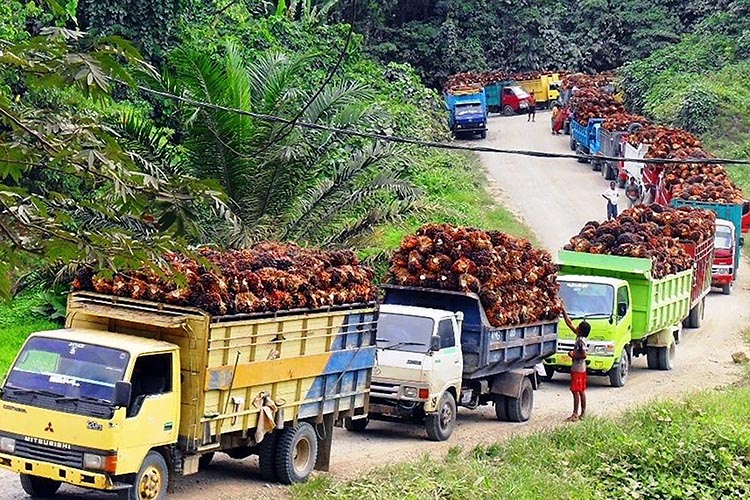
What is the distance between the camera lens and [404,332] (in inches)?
622

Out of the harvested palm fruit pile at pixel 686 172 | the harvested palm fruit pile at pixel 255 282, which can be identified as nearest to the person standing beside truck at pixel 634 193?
the harvested palm fruit pile at pixel 686 172

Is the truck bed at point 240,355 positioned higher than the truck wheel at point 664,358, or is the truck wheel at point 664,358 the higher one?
the truck bed at point 240,355

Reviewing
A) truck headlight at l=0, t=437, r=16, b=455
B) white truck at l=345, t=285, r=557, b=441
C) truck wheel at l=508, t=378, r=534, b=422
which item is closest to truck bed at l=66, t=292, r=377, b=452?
truck headlight at l=0, t=437, r=16, b=455

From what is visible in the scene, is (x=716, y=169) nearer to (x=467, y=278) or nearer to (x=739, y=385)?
(x=739, y=385)

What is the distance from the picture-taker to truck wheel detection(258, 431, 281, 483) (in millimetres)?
12914

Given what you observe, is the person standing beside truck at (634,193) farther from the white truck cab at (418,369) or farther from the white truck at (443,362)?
the white truck cab at (418,369)

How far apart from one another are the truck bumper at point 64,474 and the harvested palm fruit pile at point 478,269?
23.4 feet

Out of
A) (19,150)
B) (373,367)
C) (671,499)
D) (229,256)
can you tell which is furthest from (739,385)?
(19,150)

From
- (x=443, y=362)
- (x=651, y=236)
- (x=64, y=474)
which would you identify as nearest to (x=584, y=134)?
(x=651, y=236)

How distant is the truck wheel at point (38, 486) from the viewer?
37.5 ft

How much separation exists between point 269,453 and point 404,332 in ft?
11.3

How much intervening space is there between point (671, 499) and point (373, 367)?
391cm

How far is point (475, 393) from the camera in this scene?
17.3 meters

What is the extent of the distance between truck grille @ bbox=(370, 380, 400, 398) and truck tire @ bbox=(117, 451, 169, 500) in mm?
4515
